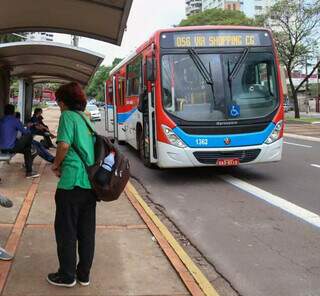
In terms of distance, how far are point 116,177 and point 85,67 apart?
13.1 meters

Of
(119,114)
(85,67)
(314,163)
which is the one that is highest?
(85,67)

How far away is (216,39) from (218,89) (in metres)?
1.04

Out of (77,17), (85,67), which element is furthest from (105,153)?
(85,67)

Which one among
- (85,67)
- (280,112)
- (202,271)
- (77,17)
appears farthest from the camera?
(85,67)

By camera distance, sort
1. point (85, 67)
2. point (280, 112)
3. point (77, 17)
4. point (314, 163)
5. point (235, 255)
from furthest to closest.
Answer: point (85, 67), point (314, 163), point (280, 112), point (77, 17), point (235, 255)

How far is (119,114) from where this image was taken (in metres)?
18.4

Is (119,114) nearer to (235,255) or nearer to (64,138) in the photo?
(235,255)

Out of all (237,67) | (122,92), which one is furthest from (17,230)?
(122,92)

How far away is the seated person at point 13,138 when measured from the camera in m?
10.9

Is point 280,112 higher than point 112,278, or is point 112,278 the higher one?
point 280,112

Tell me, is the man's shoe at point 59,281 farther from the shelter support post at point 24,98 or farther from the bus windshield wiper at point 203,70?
the shelter support post at point 24,98

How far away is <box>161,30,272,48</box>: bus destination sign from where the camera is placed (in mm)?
10867

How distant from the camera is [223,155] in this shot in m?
10.6

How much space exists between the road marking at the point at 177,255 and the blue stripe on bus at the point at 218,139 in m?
2.25
